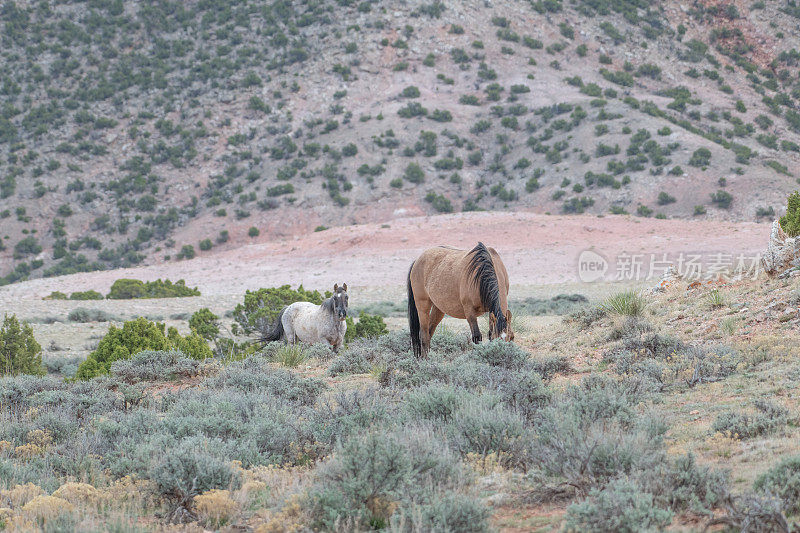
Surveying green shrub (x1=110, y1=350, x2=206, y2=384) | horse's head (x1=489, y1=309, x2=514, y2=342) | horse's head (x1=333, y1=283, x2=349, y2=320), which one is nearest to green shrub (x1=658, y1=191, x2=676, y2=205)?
horse's head (x1=333, y1=283, x2=349, y2=320)

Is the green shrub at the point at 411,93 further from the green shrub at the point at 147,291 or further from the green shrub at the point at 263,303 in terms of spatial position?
the green shrub at the point at 263,303

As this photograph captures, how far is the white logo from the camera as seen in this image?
1314 inches

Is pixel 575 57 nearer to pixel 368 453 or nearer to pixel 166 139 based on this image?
pixel 166 139

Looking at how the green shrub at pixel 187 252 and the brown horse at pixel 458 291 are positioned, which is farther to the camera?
the green shrub at pixel 187 252

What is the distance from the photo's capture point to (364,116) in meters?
57.5

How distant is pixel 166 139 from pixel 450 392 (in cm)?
5687

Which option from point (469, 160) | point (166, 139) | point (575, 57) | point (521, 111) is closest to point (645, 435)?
point (469, 160)

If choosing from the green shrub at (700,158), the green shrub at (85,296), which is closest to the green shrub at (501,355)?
the green shrub at (85,296)

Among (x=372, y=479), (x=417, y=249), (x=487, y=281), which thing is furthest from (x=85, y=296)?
(x=372, y=479)

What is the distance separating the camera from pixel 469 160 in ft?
179

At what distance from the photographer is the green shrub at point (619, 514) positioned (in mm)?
3609

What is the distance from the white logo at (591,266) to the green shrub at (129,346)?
2276cm

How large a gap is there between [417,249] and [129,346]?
27.7m

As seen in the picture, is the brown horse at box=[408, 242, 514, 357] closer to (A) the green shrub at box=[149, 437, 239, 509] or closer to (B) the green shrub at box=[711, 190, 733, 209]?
(A) the green shrub at box=[149, 437, 239, 509]
